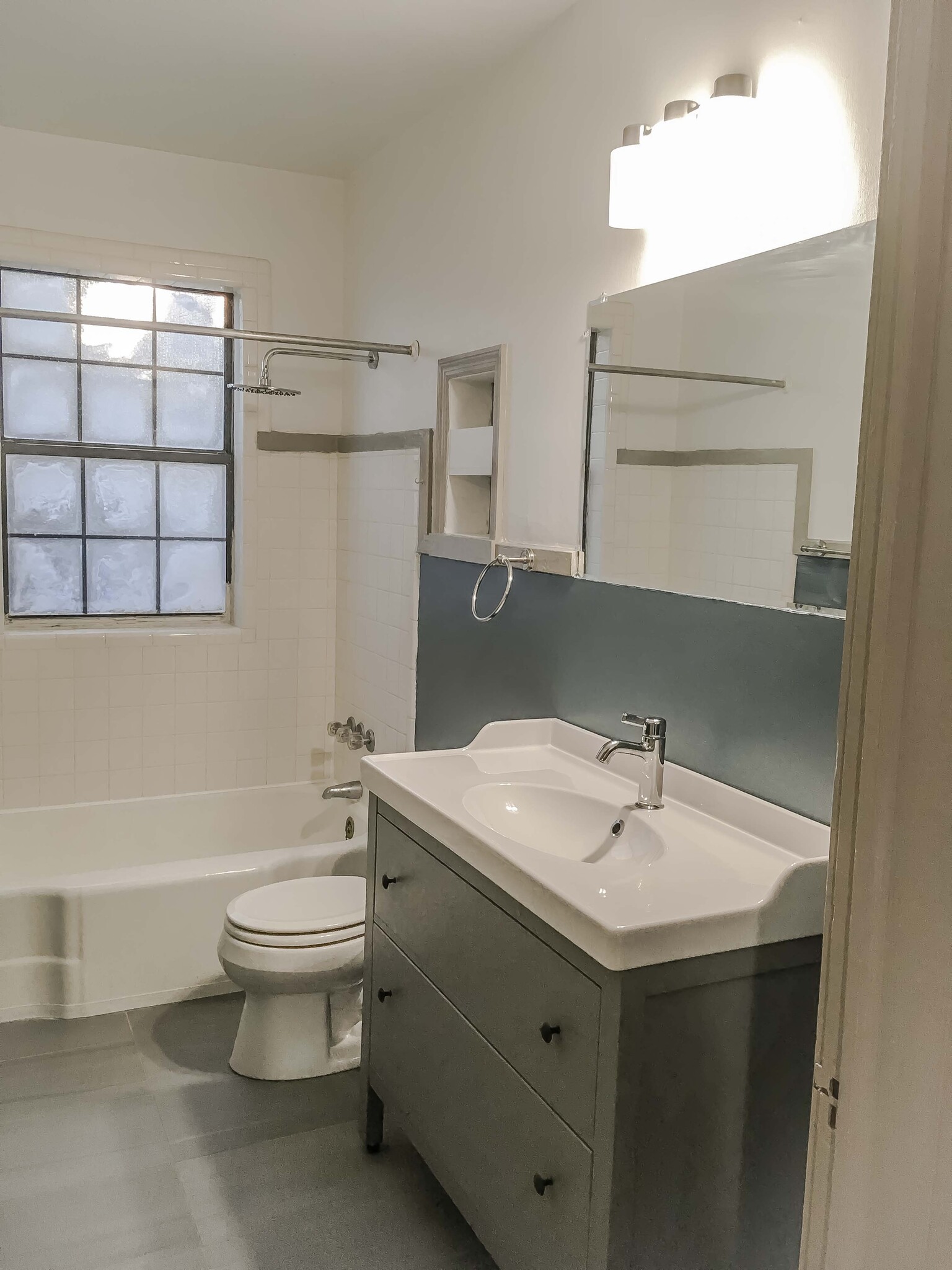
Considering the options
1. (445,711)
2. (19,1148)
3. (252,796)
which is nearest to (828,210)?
(445,711)

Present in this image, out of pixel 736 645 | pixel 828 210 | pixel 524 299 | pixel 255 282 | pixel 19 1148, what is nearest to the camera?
pixel 828 210

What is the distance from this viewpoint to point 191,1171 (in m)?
2.21

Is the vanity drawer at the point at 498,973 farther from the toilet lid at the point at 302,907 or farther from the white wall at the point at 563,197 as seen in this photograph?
the white wall at the point at 563,197

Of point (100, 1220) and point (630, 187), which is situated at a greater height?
point (630, 187)

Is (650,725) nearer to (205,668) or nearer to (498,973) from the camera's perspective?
(498,973)

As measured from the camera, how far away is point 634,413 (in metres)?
2.14

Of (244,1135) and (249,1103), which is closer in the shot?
(244,1135)

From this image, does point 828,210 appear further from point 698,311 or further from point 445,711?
point 445,711

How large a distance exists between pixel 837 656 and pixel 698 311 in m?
0.71

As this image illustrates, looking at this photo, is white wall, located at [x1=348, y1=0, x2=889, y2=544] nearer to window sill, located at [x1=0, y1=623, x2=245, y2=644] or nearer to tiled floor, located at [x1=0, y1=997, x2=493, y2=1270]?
window sill, located at [x1=0, y1=623, x2=245, y2=644]

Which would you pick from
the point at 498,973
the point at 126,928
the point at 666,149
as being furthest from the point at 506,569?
the point at 126,928

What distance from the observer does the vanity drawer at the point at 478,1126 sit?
5.01ft

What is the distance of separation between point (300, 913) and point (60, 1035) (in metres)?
0.80

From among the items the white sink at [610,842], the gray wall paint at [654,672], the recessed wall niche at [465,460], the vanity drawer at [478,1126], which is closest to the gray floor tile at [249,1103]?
the vanity drawer at [478,1126]
